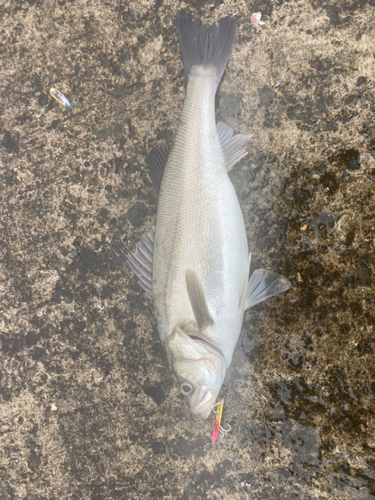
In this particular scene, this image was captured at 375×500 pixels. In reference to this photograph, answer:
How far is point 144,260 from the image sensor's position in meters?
1.91

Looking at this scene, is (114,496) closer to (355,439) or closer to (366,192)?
(355,439)

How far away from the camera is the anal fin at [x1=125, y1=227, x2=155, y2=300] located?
6.24 feet

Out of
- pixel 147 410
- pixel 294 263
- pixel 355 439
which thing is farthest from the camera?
pixel 147 410

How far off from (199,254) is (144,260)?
36 centimetres

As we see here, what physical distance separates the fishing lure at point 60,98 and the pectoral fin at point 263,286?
5.37 ft

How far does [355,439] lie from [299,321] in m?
0.72

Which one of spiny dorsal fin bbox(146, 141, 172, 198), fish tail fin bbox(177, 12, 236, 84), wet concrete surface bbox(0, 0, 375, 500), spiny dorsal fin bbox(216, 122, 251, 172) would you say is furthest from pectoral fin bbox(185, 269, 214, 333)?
fish tail fin bbox(177, 12, 236, 84)

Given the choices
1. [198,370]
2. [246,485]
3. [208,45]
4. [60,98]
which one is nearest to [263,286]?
[198,370]

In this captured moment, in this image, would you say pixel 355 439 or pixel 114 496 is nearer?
pixel 355 439

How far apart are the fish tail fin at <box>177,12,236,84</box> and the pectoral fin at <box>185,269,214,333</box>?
120 centimetres

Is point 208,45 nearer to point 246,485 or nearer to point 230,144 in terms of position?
point 230,144

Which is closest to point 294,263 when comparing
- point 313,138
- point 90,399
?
point 313,138

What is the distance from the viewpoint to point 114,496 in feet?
6.92

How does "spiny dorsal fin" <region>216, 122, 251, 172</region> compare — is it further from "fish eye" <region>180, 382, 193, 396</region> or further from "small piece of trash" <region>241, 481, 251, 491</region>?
"small piece of trash" <region>241, 481, 251, 491</region>
